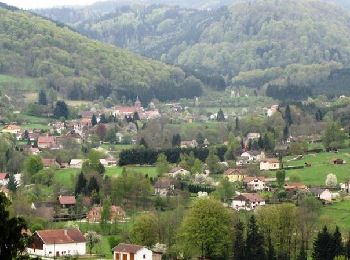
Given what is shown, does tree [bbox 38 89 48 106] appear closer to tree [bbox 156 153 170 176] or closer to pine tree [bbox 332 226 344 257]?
tree [bbox 156 153 170 176]

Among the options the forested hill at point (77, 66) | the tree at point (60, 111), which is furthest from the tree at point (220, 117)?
the forested hill at point (77, 66)

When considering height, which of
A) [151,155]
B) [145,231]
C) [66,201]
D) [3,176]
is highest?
[151,155]

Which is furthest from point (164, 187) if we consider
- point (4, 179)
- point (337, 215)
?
point (337, 215)

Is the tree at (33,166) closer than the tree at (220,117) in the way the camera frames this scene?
Yes

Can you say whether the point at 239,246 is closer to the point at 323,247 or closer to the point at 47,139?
the point at 323,247

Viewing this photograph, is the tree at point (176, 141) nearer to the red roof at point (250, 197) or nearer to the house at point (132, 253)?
the red roof at point (250, 197)

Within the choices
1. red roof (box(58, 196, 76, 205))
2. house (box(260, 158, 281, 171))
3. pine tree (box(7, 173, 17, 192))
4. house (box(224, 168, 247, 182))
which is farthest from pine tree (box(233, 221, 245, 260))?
house (box(260, 158, 281, 171))

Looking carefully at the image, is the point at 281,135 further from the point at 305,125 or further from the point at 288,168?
the point at 288,168
